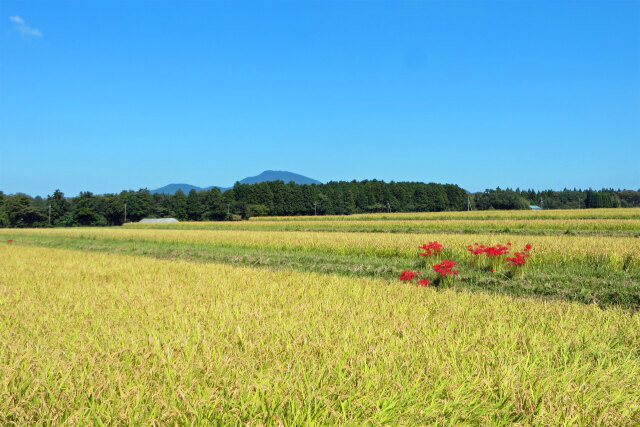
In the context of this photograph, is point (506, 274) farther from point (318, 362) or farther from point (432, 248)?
point (318, 362)

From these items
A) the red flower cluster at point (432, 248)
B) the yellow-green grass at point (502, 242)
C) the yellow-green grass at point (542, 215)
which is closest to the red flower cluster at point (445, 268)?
the red flower cluster at point (432, 248)

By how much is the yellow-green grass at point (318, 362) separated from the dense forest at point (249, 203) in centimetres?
8919

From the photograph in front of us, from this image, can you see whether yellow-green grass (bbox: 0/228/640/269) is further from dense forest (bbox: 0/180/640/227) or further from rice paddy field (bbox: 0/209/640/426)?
dense forest (bbox: 0/180/640/227)

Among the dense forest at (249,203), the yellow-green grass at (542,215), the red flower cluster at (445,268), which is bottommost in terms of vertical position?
the red flower cluster at (445,268)

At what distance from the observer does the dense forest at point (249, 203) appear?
3671 inches

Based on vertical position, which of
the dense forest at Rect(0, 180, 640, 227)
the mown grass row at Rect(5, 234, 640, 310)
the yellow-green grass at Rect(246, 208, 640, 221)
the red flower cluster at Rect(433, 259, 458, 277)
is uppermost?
the dense forest at Rect(0, 180, 640, 227)

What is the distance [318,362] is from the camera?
117 inches

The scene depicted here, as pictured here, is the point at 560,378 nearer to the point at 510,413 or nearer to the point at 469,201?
the point at 510,413

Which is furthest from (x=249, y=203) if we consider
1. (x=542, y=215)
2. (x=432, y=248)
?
(x=432, y=248)

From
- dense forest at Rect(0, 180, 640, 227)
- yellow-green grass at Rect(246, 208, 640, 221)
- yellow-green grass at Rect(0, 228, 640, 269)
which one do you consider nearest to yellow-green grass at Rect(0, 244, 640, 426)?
yellow-green grass at Rect(0, 228, 640, 269)

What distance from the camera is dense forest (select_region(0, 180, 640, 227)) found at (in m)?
93.2

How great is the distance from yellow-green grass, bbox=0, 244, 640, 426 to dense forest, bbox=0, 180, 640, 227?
8919 cm

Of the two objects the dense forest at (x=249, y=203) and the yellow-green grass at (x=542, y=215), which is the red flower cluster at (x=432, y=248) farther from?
the dense forest at (x=249, y=203)

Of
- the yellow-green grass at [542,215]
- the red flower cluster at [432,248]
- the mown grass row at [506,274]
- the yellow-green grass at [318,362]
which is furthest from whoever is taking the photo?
the yellow-green grass at [542,215]
